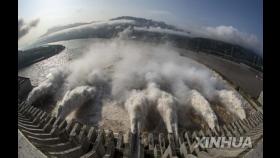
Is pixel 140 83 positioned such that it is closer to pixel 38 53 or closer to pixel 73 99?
pixel 73 99

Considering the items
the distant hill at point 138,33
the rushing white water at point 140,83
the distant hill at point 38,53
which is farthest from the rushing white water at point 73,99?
the distant hill at point 138,33

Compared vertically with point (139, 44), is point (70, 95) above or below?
below

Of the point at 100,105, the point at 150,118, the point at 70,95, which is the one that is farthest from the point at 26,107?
the point at 150,118

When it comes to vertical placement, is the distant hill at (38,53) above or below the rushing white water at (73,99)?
above

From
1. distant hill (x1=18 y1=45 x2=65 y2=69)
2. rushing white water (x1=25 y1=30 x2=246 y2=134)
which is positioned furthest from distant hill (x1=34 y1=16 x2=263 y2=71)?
rushing white water (x1=25 y1=30 x2=246 y2=134)

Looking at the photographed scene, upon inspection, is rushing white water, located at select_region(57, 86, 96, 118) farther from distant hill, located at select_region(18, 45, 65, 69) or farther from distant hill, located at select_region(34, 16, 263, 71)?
distant hill, located at select_region(34, 16, 263, 71)

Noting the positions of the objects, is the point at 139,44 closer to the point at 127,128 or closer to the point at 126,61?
the point at 126,61

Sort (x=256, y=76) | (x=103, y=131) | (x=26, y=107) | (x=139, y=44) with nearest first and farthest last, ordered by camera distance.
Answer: (x=103, y=131) < (x=26, y=107) < (x=139, y=44) < (x=256, y=76)

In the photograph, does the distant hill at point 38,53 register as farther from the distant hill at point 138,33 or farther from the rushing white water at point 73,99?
the rushing white water at point 73,99

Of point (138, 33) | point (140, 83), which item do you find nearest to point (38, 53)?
point (138, 33)

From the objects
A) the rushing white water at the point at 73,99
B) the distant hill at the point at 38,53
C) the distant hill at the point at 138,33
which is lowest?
the rushing white water at the point at 73,99

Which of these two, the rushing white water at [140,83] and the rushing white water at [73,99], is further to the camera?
the rushing white water at [140,83]
